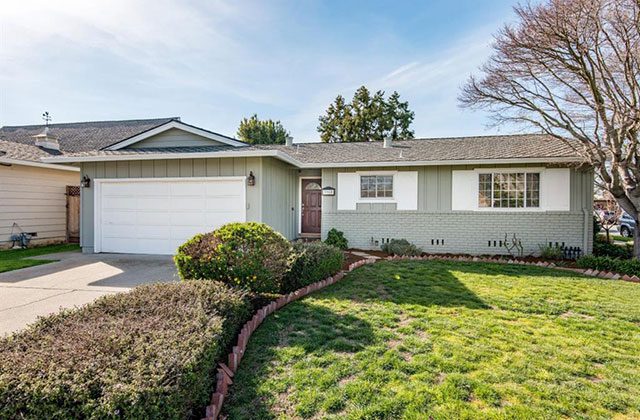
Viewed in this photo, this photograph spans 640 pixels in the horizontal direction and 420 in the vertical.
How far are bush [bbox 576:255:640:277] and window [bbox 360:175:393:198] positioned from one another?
5489 millimetres

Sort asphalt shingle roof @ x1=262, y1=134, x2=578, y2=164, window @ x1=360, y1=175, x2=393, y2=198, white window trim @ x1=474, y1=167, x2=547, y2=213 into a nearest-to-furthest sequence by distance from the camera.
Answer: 1. white window trim @ x1=474, y1=167, x2=547, y2=213
2. asphalt shingle roof @ x1=262, y1=134, x2=578, y2=164
3. window @ x1=360, y1=175, x2=393, y2=198

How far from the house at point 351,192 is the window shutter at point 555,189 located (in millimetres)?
27

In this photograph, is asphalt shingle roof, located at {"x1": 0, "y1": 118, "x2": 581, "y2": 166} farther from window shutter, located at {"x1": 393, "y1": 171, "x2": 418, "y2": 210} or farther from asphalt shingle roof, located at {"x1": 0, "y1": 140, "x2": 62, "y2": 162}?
window shutter, located at {"x1": 393, "y1": 171, "x2": 418, "y2": 210}

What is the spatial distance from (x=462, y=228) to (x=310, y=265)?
6577 mm

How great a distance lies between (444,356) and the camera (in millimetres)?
3477

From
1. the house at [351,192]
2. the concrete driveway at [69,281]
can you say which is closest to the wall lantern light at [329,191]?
the house at [351,192]

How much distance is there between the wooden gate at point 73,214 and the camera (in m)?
13.0

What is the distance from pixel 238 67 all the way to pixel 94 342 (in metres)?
11.3

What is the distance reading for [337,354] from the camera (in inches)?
140

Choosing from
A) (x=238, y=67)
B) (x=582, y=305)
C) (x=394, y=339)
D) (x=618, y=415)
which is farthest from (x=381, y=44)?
(x=618, y=415)

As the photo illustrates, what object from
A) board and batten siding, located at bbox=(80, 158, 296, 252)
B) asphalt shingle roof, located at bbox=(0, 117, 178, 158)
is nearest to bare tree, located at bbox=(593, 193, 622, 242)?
board and batten siding, located at bbox=(80, 158, 296, 252)

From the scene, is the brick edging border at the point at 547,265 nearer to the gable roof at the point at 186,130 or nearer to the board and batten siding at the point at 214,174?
the board and batten siding at the point at 214,174

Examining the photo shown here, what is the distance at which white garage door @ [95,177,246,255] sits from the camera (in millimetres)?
9469

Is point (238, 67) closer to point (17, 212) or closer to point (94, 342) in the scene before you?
point (17, 212)
